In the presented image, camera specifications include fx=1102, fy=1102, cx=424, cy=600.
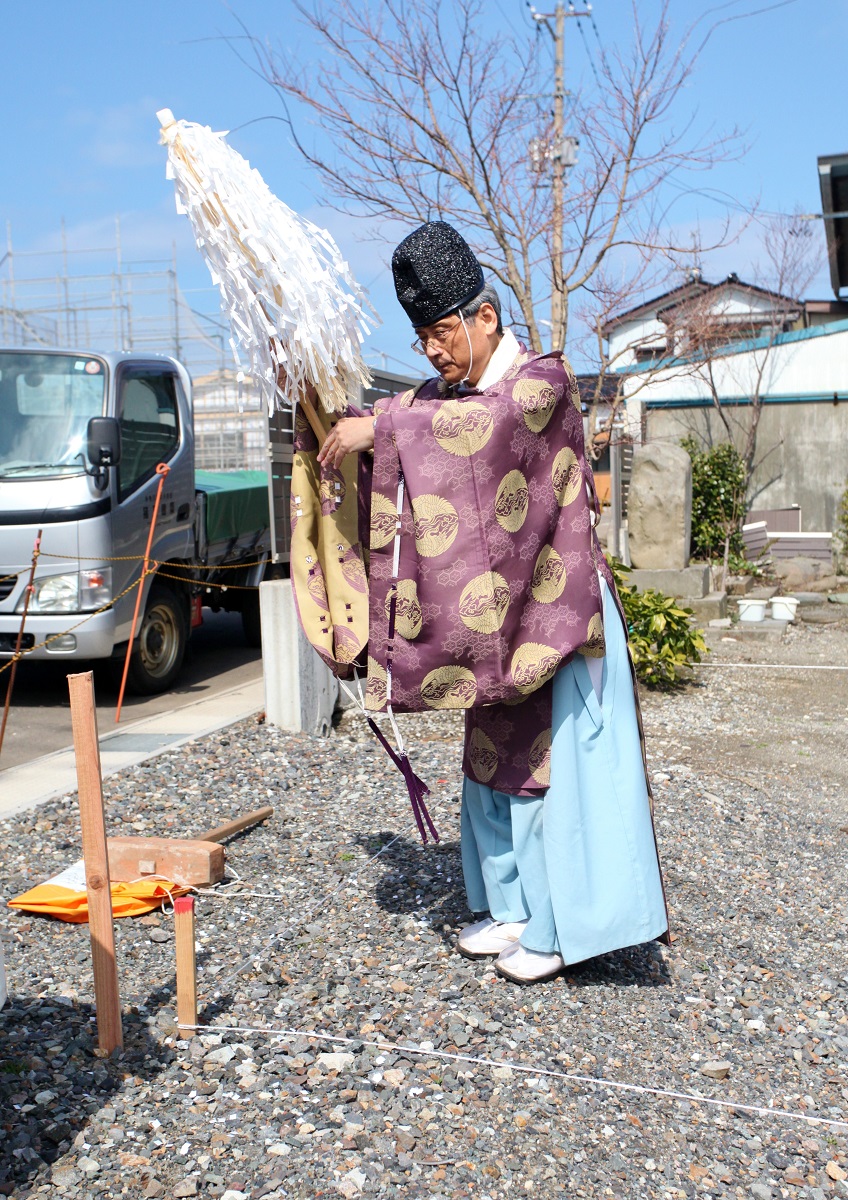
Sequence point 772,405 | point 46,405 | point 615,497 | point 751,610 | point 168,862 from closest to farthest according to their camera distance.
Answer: point 168,862, point 46,405, point 751,610, point 615,497, point 772,405

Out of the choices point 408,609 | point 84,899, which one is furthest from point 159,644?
point 408,609

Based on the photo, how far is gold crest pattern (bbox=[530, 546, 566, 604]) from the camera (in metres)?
2.67

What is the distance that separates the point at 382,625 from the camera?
268cm

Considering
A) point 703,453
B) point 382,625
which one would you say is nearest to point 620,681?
point 382,625

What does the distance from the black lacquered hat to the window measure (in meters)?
4.46

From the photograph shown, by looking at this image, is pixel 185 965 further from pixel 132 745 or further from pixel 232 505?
pixel 232 505

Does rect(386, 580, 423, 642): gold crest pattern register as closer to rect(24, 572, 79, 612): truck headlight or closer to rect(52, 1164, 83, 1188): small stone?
rect(52, 1164, 83, 1188): small stone

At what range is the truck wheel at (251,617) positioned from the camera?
9.46 m

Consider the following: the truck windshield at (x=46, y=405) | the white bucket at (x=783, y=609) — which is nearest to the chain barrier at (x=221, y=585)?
the truck windshield at (x=46, y=405)

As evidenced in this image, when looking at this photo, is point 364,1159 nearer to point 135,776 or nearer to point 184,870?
point 184,870

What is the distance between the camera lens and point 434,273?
266 cm

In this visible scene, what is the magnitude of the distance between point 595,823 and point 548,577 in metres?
0.63

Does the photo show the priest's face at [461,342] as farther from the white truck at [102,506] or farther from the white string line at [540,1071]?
the white truck at [102,506]

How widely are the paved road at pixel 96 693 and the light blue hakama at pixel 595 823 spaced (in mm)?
3461
